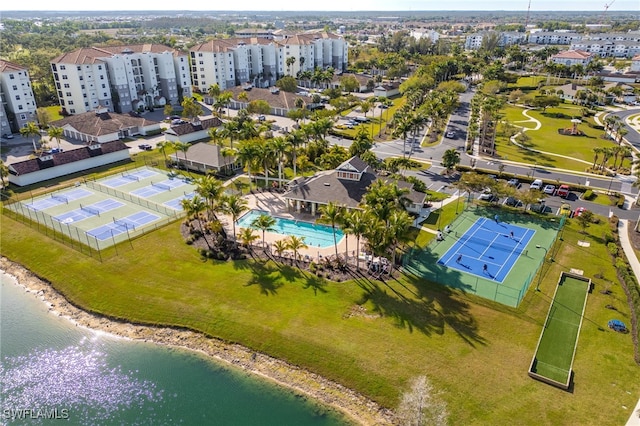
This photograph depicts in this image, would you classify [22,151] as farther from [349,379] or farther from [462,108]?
[462,108]

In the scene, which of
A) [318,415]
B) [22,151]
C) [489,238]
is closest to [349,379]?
[318,415]

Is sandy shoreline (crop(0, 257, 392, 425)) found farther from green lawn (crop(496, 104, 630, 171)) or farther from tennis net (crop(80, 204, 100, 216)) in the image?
green lawn (crop(496, 104, 630, 171))

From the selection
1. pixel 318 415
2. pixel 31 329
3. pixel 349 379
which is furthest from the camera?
pixel 31 329

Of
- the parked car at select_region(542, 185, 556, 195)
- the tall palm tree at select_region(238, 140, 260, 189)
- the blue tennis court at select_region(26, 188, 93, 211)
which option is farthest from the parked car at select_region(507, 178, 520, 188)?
the blue tennis court at select_region(26, 188, 93, 211)

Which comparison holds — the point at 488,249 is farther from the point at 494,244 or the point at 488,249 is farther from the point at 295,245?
the point at 295,245

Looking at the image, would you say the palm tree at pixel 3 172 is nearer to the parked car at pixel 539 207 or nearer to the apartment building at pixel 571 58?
the parked car at pixel 539 207

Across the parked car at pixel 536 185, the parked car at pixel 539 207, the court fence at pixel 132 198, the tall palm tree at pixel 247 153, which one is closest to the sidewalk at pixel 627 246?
the parked car at pixel 539 207
